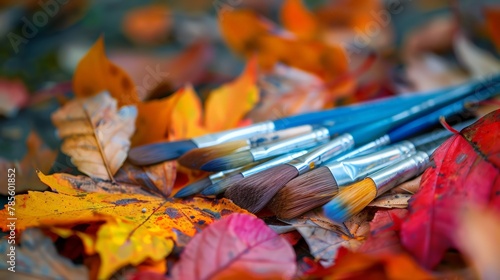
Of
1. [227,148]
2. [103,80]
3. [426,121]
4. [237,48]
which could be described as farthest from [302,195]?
[237,48]

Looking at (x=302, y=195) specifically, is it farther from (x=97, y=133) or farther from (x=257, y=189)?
(x=97, y=133)

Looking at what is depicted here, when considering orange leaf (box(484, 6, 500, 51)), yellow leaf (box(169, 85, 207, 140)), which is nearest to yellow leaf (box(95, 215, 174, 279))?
yellow leaf (box(169, 85, 207, 140))

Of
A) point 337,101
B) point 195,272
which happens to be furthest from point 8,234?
point 337,101

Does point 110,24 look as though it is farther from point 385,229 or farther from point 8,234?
point 385,229

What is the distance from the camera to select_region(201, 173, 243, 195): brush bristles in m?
0.58

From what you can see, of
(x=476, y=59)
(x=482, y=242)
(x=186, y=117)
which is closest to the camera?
(x=482, y=242)

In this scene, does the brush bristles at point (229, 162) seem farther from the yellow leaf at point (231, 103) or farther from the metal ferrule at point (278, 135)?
the yellow leaf at point (231, 103)

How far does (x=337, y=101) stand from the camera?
885 mm

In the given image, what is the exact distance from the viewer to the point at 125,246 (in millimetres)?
481

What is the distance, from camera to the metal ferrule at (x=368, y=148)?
648 millimetres

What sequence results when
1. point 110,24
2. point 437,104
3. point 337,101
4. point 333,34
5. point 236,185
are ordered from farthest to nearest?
point 110,24
point 333,34
point 337,101
point 437,104
point 236,185

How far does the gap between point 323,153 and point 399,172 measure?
0.10 meters

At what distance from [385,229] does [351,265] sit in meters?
0.09

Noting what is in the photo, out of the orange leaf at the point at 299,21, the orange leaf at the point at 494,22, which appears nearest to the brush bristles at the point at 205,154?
the orange leaf at the point at 299,21
